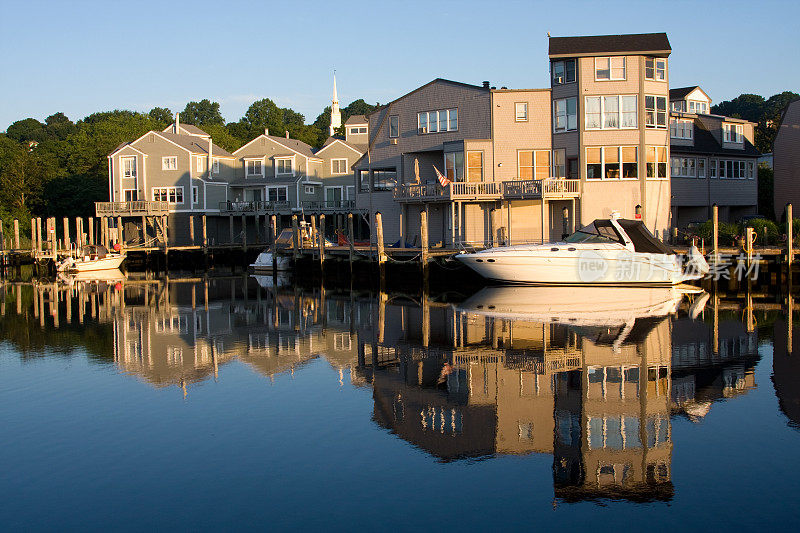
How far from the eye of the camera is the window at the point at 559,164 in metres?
40.8

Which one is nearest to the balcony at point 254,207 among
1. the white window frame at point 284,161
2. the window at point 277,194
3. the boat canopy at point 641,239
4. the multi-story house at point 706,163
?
the window at point 277,194

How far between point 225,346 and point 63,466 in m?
10.4

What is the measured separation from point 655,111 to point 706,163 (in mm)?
10063

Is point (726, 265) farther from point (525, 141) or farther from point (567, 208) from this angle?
point (525, 141)

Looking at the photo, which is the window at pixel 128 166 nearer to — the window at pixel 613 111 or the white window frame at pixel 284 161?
the white window frame at pixel 284 161

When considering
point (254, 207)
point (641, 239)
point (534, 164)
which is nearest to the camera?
point (641, 239)

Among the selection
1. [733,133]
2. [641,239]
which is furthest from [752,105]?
[641,239]

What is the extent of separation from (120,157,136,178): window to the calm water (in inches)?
1846

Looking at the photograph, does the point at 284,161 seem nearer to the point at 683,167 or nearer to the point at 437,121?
the point at 437,121

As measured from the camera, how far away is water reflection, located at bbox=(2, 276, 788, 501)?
484 inches

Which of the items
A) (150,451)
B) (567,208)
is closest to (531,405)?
(150,451)

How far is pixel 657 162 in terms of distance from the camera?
1576 inches

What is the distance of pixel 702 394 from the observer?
15094 millimetres

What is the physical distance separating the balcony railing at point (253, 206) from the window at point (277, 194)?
1.16m
